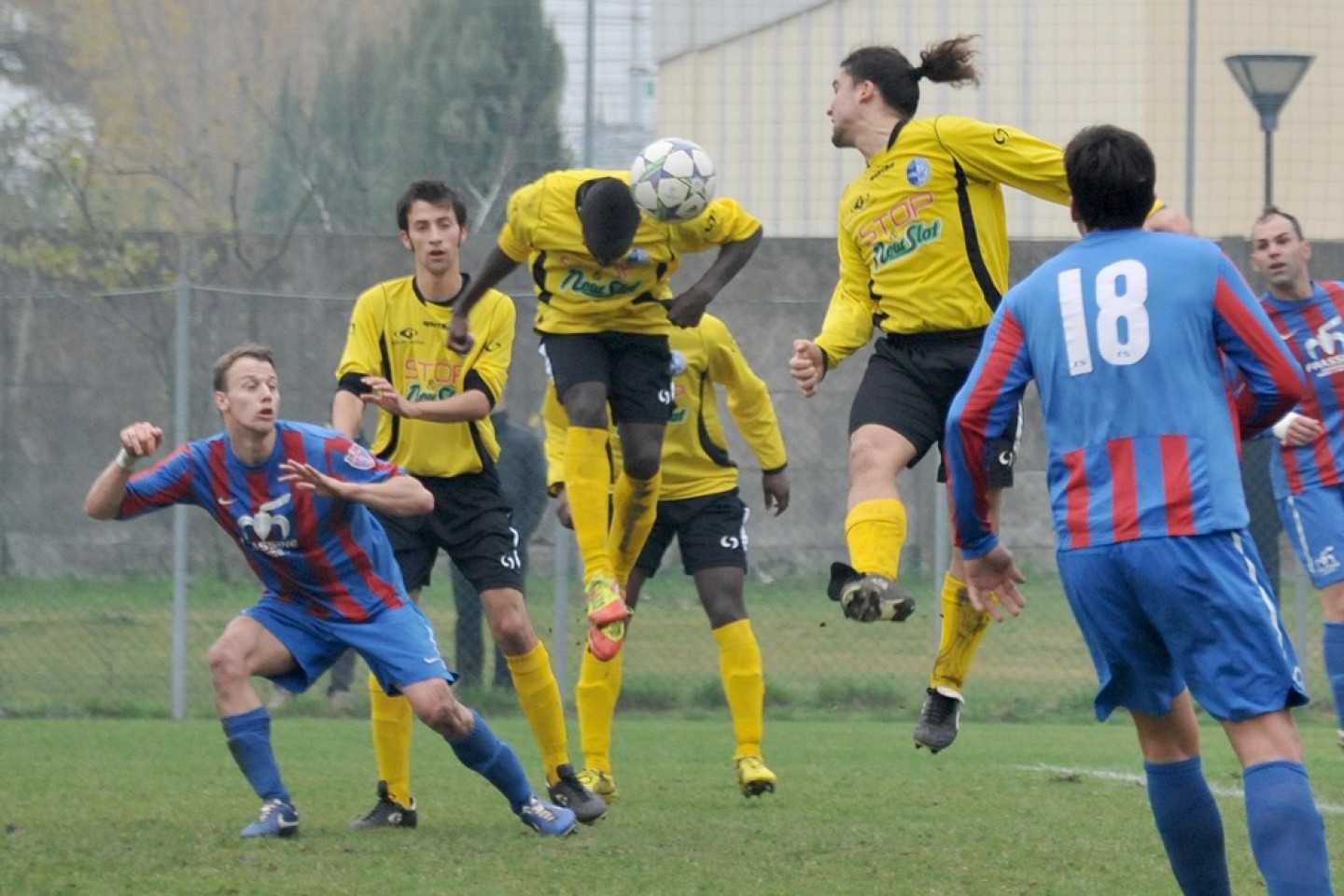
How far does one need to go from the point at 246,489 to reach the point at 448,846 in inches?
54.5

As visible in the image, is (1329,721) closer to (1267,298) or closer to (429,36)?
(1267,298)

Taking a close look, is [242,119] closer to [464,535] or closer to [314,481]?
[464,535]

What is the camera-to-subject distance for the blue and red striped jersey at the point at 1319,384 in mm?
8648

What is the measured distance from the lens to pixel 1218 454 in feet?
15.5

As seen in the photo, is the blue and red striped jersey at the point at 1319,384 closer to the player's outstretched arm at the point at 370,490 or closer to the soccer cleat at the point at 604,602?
the soccer cleat at the point at 604,602

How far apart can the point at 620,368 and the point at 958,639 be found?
1.84m

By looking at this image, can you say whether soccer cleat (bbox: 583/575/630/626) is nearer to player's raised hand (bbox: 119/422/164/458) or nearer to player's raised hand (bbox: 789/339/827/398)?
player's raised hand (bbox: 789/339/827/398)

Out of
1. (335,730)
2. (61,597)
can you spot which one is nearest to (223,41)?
(61,597)

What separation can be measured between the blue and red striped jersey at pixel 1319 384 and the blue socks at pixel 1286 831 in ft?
13.8

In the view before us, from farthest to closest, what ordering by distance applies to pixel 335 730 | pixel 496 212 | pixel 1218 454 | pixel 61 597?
1. pixel 496 212
2. pixel 61 597
3. pixel 335 730
4. pixel 1218 454

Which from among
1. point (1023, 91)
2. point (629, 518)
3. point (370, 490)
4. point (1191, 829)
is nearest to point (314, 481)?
point (370, 490)

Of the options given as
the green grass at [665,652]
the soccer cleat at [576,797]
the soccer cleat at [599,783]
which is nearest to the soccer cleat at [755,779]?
the soccer cleat at [599,783]

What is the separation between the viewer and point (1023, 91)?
52.2ft

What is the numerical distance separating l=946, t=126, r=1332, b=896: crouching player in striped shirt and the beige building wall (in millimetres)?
10736
